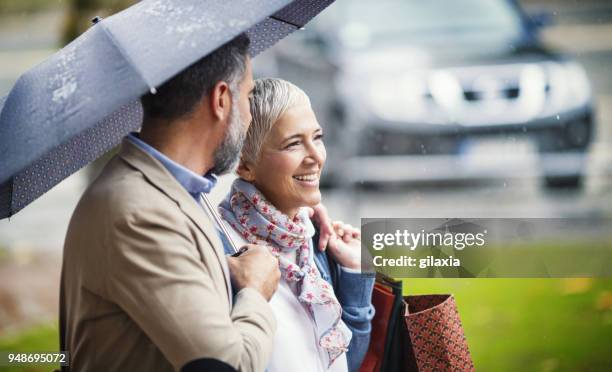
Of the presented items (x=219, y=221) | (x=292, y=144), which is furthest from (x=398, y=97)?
(x=219, y=221)

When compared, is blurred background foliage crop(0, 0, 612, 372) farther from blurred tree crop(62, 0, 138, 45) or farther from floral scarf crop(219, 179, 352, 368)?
floral scarf crop(219, 179, 352, 368)

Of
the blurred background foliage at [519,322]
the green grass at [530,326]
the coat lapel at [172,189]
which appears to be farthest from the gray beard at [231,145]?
the green grass at [530,326]

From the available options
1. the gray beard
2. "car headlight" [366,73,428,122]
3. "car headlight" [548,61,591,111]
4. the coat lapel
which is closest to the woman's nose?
the gray beard

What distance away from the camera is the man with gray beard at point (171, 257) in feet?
6.03

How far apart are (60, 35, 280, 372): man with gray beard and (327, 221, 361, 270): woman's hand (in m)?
0.47

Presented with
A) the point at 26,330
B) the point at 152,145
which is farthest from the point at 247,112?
the point at 26,330

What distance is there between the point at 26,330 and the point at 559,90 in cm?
539

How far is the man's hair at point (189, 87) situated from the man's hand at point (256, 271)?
37 cm

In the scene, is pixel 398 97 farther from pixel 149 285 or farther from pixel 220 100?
pixel 149 285

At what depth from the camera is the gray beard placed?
2102 millimetres

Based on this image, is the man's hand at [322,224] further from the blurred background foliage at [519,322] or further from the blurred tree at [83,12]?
the blurred tree at [83,12]

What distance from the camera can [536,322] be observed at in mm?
5332

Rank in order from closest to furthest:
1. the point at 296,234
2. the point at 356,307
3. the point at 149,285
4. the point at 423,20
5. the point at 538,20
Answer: the point at 149,285
the point at 296,234
the point at 356,307
the point at 538,20
the point at 423,20

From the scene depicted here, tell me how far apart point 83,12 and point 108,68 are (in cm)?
460
